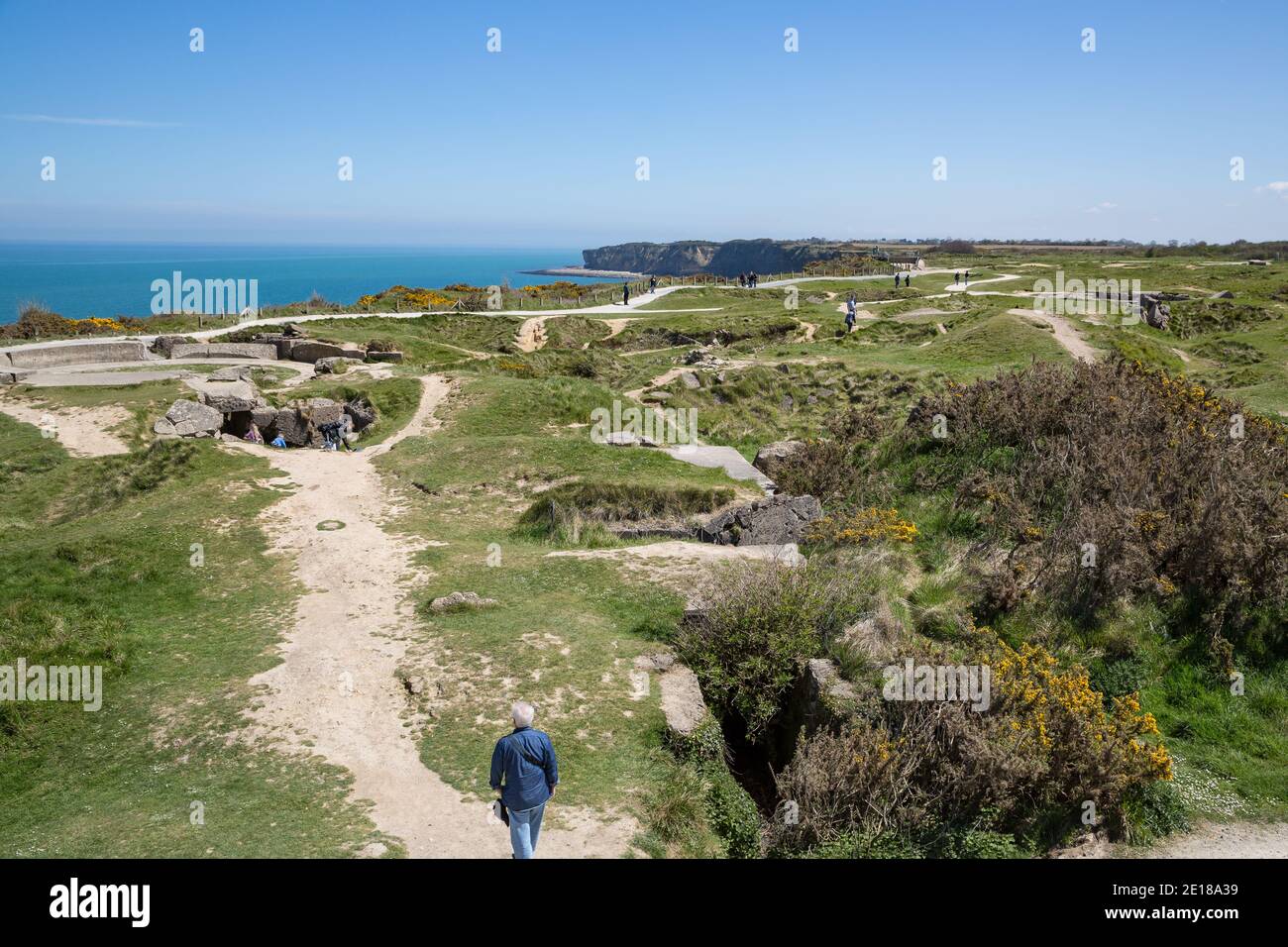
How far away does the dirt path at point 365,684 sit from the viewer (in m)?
7.64

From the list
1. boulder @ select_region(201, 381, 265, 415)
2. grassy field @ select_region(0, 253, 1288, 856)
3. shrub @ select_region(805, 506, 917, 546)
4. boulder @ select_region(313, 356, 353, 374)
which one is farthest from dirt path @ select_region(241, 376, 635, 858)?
boulder @ select_region(313, 356, 353, 374)

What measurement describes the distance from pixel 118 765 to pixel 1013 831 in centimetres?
1022

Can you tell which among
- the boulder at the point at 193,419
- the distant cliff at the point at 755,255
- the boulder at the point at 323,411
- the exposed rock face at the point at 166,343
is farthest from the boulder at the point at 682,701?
the distant cliff at the point at 755,255

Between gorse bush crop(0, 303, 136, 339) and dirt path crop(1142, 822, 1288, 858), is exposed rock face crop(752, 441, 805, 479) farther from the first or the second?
gorse bush crop(0, 303, 136, 339)

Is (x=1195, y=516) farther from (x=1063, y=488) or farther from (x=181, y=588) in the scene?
(x=181, y=588)

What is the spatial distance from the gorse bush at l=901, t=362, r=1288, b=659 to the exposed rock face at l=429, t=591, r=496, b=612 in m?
8.22

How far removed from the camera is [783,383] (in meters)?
32.6

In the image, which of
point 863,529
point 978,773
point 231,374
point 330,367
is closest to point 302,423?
point 231,374

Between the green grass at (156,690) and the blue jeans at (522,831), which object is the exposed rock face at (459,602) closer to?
the green grass at (156,690)

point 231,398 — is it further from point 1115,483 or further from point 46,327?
point 46,327

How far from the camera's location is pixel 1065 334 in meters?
33.5
